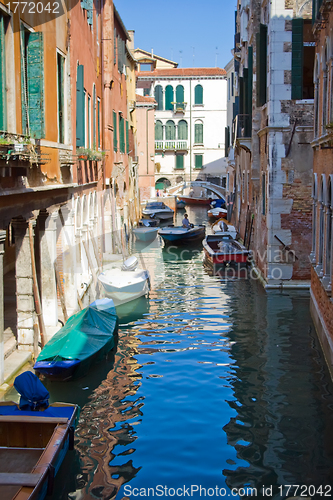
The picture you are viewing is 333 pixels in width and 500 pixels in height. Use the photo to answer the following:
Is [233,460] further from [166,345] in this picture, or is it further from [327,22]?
[327,22]

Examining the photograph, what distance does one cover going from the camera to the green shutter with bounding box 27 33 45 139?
23.6ft

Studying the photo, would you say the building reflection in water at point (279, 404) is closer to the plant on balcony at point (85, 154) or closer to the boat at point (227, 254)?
the plant on balcony at point (85, 154)

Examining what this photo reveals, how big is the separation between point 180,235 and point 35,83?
14.9 meters

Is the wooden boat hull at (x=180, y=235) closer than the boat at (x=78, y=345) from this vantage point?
No

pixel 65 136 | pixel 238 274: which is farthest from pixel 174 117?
→ pixel 65 136

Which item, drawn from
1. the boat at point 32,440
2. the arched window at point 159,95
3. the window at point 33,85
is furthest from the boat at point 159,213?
the boat at point 32,440

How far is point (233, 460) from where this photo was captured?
584cm

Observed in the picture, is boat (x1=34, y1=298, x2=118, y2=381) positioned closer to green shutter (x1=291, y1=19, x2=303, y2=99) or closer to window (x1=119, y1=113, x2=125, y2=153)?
green shutter (x1=291, y1=19, x2=303, y2=99)

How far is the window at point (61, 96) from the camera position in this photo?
9.59m

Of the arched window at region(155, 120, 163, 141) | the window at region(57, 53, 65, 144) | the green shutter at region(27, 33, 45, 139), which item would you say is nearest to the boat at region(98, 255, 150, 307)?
the window at region(57, 53, 65, 144)

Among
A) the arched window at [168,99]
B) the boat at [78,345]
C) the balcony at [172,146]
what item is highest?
the arched window at [168,99]

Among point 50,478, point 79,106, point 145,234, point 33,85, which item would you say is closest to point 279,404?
point 50,478

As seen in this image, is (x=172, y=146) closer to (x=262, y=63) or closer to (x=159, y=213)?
(x=159, y=213)

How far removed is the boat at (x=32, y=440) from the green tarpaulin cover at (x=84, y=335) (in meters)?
1.59
